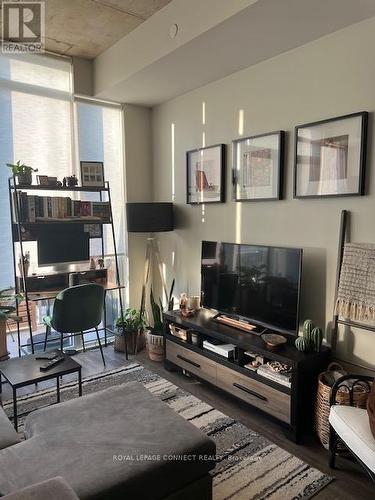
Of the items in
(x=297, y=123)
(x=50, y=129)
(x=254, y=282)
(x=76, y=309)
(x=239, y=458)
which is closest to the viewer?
(x=239, y=458)

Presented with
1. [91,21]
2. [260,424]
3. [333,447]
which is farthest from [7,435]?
[91,21]

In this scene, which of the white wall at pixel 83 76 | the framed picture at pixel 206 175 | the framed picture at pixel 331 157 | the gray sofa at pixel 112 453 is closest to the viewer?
the gray sofa at pixel 112 453

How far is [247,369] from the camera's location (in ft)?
8.39

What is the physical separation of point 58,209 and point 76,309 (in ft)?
3.21

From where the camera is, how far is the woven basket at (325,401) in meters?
2.06

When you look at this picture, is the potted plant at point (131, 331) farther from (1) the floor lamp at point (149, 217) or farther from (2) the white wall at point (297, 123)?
(1) the floor lamp at point (149, 217)

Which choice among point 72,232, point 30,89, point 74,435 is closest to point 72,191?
point 72,232

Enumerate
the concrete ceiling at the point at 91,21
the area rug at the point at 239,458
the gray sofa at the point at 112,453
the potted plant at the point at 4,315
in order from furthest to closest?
the potted plant at the point at 4,315 < the concrete ceiling at the point at 91,21 < the area rug at the point at 239,458 < the gray sofa at the point at 112,453

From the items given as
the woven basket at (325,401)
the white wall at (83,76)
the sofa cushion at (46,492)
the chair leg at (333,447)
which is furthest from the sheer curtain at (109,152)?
the sofa cushion at (46,492)

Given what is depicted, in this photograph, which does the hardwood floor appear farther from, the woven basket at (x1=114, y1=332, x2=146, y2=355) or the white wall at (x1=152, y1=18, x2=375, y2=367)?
the white wall at (x1=152, y1=18, x2=375, y2=367)

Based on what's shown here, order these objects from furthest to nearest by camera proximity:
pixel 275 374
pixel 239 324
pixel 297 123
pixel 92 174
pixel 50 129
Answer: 1. pixel 92 174
2. pixel 50 129
3. pixel 239 324
4. pixel 297 123
5. pixel 275 374

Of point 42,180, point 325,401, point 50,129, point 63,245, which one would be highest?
point 50,129

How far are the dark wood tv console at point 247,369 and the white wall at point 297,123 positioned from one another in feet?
1.14

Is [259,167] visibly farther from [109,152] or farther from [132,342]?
[132,342]
